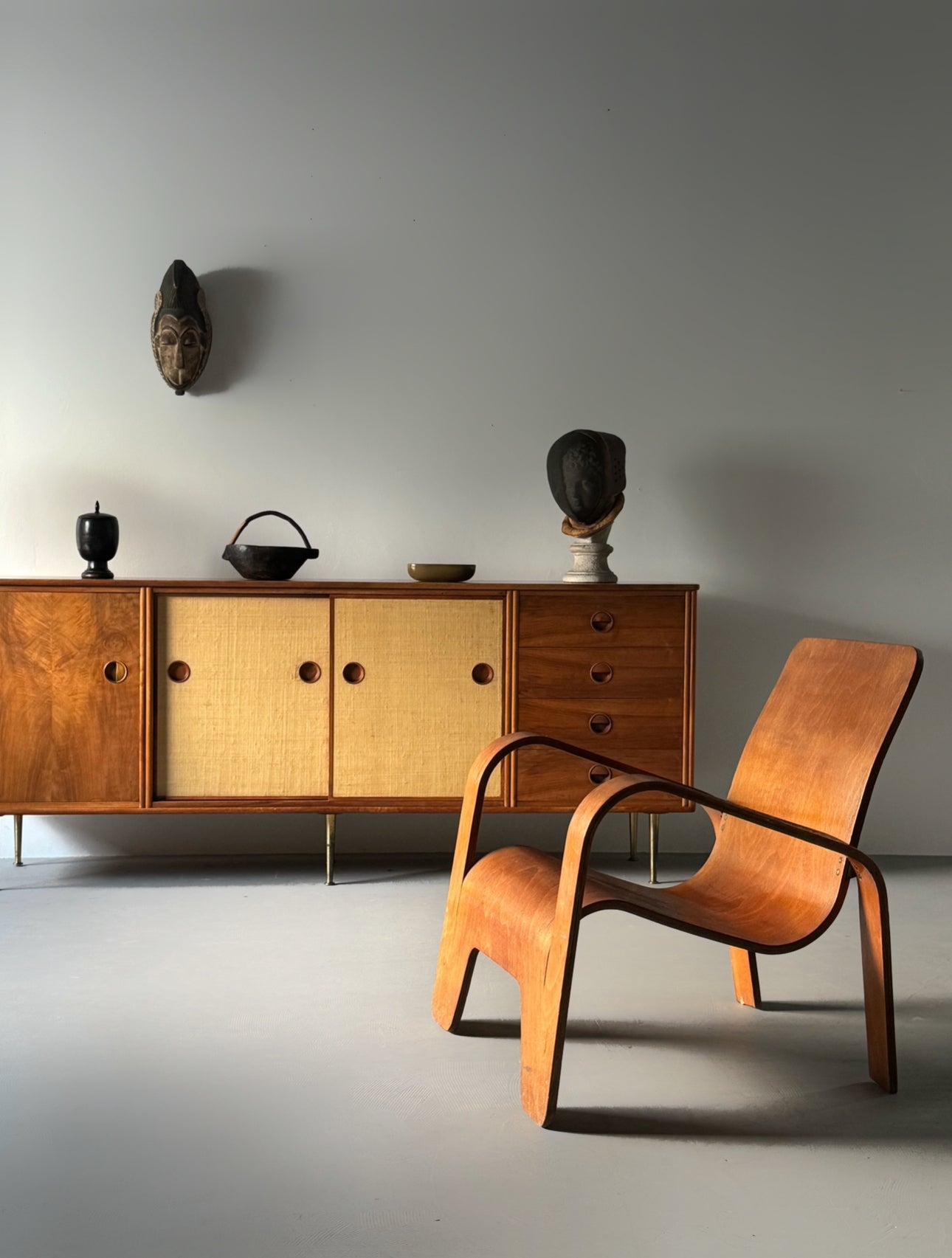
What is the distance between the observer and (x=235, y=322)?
377 centimetres

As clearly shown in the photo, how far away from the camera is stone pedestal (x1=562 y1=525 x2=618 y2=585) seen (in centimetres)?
354

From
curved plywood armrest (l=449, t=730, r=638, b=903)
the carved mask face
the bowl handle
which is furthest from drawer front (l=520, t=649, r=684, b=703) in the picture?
the carved mask face

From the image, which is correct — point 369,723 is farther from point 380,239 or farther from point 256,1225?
point 256,1225

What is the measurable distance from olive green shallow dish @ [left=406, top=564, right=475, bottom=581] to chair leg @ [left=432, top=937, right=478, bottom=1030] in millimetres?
1310

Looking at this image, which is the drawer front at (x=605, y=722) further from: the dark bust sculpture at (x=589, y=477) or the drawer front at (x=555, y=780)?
the dark bust sculpture at (x=589, y=477)

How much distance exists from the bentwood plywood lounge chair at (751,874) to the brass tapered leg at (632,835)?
3.97 feet

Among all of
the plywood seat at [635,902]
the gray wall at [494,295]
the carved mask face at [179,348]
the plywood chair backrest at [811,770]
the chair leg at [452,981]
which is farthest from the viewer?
the gray wall at [494,295]

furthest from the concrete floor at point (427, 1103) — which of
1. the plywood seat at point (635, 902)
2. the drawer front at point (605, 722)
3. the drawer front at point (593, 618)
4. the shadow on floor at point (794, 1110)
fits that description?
the drawer front at point (593, 618)

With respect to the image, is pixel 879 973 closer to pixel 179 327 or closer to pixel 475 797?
pixel 475 797

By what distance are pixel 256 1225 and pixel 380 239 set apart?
9.86 ft

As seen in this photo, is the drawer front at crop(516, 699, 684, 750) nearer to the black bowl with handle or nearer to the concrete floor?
the concrete floor

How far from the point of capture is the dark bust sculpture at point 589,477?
137 inches

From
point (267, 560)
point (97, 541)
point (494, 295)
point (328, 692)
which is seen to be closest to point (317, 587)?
point (267, 560)

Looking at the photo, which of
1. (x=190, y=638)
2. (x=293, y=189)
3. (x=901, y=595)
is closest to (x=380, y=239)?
(x=293, y=189)
